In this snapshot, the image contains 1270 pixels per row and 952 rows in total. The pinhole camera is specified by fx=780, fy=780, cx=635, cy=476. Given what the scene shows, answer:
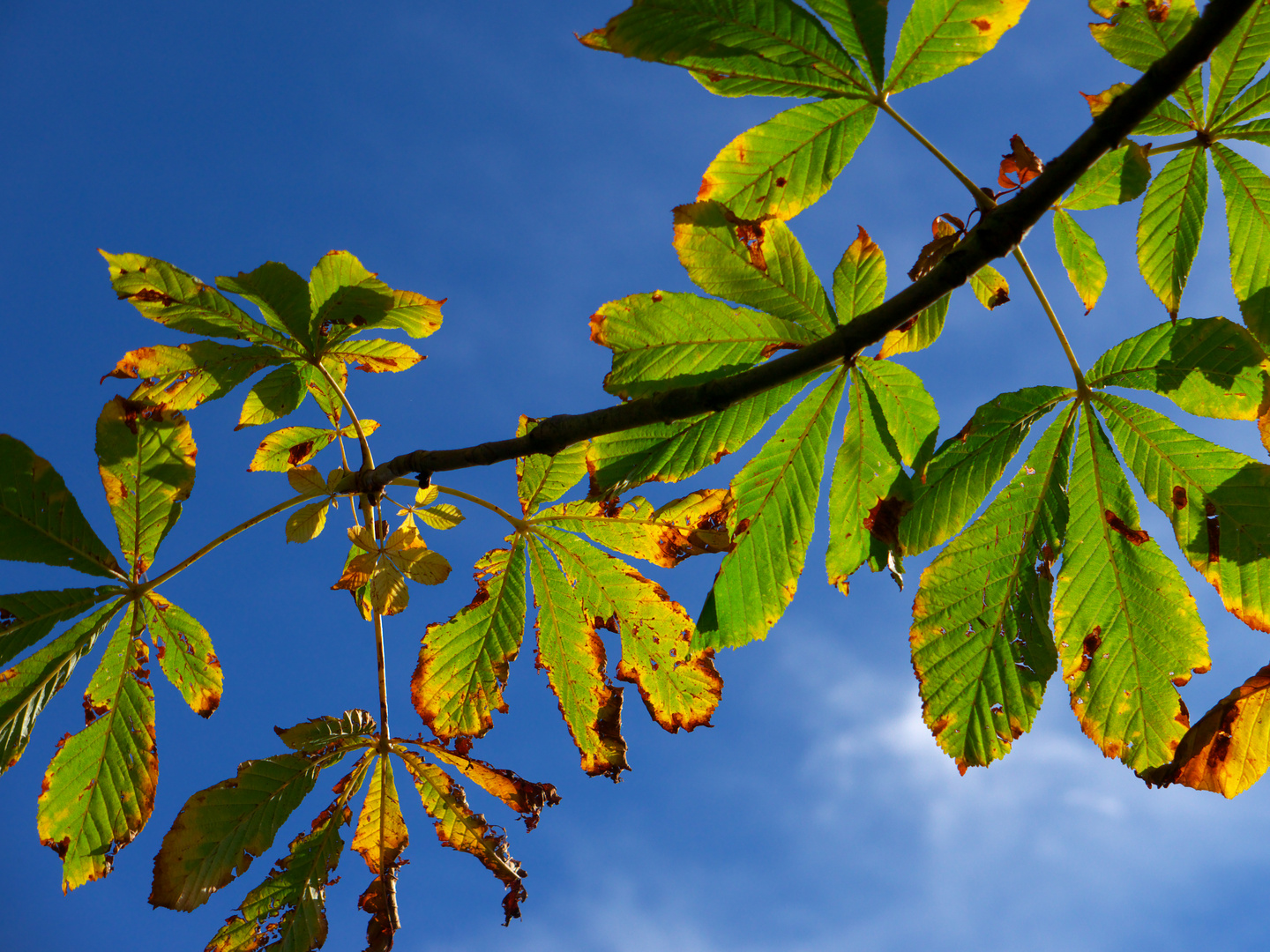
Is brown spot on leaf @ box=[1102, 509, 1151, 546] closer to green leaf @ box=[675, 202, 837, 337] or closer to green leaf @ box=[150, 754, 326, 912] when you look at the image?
green leaf @ box=[675, 202, 837, 337]

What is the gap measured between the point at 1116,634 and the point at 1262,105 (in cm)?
125

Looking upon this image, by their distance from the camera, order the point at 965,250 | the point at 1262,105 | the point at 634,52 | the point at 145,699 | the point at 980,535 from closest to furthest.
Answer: the point at 965,250 → the point at 634,52 → the point at 1262,105 → the point at 980,535 → the point at 145,699

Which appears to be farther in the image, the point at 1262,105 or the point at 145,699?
the point at 145,699

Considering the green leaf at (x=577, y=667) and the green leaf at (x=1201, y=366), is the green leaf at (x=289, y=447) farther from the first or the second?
the green leaf at (x=1201, y=366)

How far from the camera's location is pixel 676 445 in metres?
1.85

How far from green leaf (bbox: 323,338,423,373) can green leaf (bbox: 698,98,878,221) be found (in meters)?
1.03

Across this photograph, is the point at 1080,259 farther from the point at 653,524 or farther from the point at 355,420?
the point at 355,420

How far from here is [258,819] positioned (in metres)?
2.01

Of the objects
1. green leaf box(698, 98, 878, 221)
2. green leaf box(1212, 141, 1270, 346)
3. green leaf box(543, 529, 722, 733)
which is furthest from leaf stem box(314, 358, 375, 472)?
green leaf box(1212, 141, 1270, 346)

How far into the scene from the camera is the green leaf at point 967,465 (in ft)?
6.15

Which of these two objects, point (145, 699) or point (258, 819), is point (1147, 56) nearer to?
point (258, 819)

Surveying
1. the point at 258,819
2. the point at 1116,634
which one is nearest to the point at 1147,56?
the point at 1116,634

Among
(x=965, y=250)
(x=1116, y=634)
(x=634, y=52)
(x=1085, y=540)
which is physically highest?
(x=634, y=52)

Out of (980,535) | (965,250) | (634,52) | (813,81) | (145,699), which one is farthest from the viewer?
(145,699)
